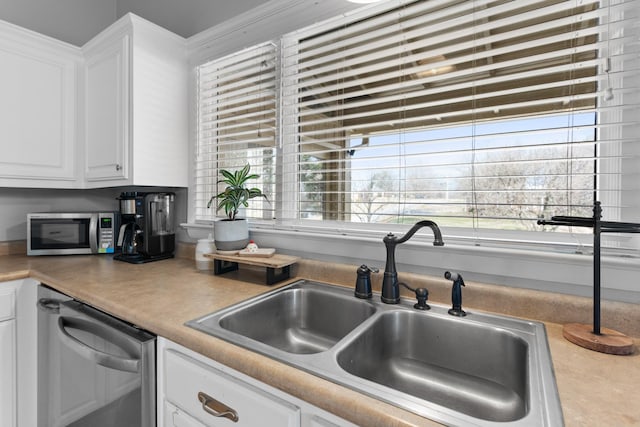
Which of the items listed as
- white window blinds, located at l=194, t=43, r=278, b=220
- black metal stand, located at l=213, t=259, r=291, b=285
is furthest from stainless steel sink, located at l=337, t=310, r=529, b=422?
white window blinds, located at l=194, t=43, r=278, b=220

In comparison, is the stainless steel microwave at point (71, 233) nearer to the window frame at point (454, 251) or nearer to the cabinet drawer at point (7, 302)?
the cabinet drawer at point (7, 302)

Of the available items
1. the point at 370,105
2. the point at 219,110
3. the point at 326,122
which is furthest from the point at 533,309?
the point at 219,110

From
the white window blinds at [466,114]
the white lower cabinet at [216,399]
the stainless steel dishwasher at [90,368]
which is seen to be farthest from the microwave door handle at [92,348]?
the white window blinds at [466,114]

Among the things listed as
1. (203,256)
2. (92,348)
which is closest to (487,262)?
(203,256)

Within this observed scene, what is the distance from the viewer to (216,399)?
0.79 m

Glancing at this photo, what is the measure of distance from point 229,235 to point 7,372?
116 cm

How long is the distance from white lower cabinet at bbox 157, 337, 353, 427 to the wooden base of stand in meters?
0.65

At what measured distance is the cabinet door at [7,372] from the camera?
55.7 inches

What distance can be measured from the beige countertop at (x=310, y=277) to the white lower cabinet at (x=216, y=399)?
38mm

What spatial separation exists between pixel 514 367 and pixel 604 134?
0.75 m

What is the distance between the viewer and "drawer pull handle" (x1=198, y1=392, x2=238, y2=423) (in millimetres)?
756

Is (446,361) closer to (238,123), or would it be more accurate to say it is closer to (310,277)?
(310,277)

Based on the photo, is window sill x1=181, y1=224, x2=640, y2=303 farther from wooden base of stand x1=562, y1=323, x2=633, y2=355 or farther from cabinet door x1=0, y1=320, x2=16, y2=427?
cabinet door x1=0, y1=320, x2=16, y2=427

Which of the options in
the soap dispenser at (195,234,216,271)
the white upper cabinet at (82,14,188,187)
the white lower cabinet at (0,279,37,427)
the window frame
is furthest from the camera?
the white upper cabinet at (82,14,188,187)
